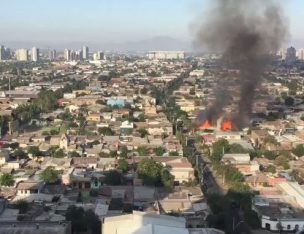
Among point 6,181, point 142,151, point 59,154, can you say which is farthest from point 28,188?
point 142,151

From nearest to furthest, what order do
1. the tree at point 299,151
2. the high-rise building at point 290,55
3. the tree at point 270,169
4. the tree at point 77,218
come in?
the tree at point 77,218, the tree at point 270,169, the tree at point 299,151, the high-rise building at point 290,55

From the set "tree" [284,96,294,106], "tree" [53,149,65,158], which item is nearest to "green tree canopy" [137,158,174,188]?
"tree" [53,149,65,158]

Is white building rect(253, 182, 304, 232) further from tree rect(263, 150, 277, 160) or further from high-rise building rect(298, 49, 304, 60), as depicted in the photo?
high-rise building rect(298, 49, 304, 60)

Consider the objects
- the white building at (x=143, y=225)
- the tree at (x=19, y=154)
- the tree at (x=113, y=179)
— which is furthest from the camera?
the tree at (x=19, y=154)

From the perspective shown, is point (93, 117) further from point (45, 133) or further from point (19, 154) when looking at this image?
point (19, 154)

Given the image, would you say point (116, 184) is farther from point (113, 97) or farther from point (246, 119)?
point (113, 97)

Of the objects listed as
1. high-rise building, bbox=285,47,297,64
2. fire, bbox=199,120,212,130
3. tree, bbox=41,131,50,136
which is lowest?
tree, bbox=41,131,50,136

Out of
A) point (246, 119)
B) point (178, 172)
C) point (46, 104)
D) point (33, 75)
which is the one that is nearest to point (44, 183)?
point (178, 172)

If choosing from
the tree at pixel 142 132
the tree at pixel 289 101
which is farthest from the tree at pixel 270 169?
the tree at pixel 289 101

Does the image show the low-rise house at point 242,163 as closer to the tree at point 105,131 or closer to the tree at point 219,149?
the tree at point 219,149
